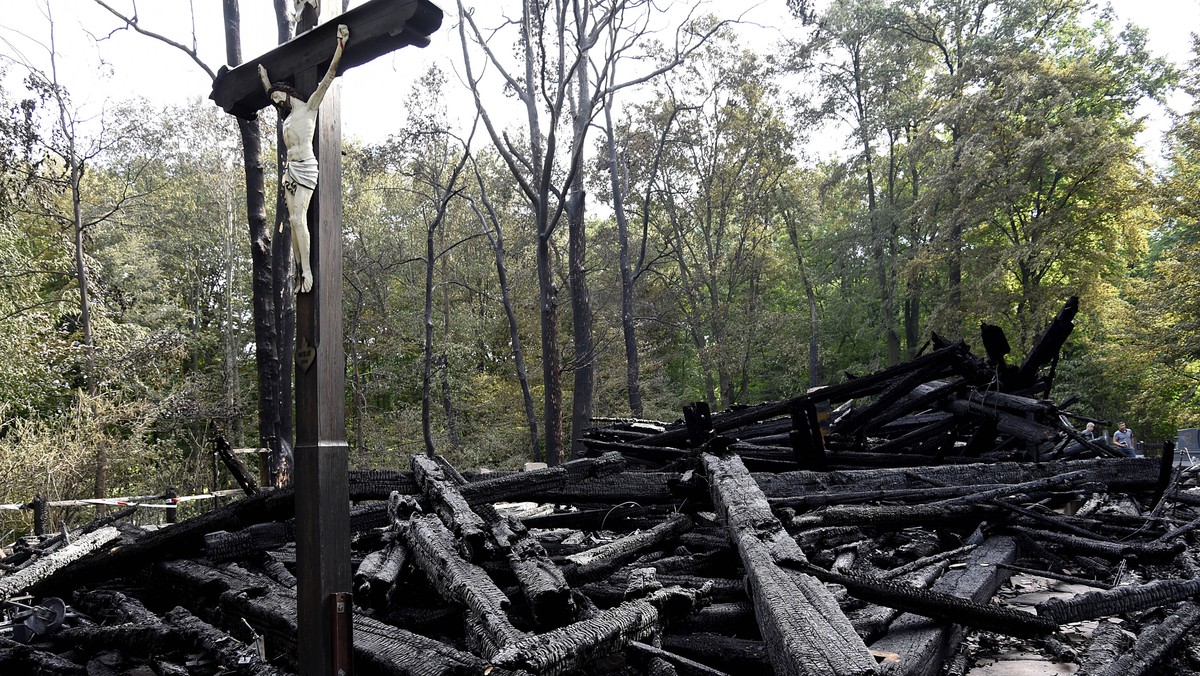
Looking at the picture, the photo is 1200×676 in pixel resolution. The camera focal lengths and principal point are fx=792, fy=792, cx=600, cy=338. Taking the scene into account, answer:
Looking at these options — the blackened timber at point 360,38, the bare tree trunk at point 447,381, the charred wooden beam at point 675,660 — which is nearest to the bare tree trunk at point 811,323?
the bare tree trunk at point 447,381

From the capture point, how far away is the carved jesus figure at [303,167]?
3492 millimetres

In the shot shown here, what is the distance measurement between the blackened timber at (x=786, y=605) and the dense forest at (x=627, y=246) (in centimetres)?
1165

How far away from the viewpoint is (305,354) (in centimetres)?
349

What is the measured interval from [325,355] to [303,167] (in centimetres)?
84

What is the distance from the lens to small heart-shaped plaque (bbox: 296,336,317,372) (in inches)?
137

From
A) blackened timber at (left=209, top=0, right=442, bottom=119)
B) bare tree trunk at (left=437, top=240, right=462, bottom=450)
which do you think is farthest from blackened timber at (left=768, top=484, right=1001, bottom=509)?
bare tree trunk at (left=437, top=240, right=462, bottom=450)

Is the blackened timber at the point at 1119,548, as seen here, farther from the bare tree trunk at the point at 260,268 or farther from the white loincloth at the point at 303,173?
the bare tree trunk at the point at 260,268

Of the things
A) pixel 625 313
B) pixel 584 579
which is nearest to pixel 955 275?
pixel 625 313

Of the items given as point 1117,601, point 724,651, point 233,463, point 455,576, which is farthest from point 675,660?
point 233,463

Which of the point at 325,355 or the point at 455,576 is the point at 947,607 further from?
the point at 325,355

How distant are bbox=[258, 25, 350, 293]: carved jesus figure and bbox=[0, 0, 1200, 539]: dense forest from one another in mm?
11306

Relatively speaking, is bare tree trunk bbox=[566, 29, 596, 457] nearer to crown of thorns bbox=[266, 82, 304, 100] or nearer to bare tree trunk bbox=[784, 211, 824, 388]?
bare tree trunk bbox=[784, 211, 824, 388]

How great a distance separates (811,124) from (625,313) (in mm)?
12095

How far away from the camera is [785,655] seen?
2.75m
